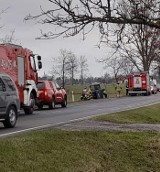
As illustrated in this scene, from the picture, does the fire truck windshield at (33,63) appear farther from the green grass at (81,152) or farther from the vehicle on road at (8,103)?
the green grass at (81,152)

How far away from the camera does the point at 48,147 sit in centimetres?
951

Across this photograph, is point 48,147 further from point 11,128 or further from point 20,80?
point 20,80

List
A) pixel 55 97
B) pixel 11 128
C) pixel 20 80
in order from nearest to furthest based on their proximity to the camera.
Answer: pixel 11 128
pixel 20 80
pixel 55 97

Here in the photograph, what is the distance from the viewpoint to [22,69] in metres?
23.3

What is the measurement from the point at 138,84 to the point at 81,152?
163ft

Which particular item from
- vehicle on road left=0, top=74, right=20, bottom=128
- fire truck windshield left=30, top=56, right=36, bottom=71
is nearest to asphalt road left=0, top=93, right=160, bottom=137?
vehicle on road left=0, top=74, right=20, bottom=128

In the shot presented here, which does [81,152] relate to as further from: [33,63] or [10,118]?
[33,63]

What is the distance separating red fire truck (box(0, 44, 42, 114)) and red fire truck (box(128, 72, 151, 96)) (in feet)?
113

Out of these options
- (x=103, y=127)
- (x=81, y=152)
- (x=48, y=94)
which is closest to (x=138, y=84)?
(x=48, y=94)

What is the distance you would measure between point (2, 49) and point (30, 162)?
13670 millimetres

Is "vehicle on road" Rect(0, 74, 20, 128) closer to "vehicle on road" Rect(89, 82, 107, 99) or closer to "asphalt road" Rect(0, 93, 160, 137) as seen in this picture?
"asphalt road" Rect(0, 93, 160, 137)

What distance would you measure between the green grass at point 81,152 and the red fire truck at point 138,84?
46883 millimetres

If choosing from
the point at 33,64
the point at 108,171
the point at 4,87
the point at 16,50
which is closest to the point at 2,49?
the point at 16,50

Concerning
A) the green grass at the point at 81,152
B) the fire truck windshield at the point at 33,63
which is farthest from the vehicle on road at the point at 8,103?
the fire truck windshield at the point at 33,63
